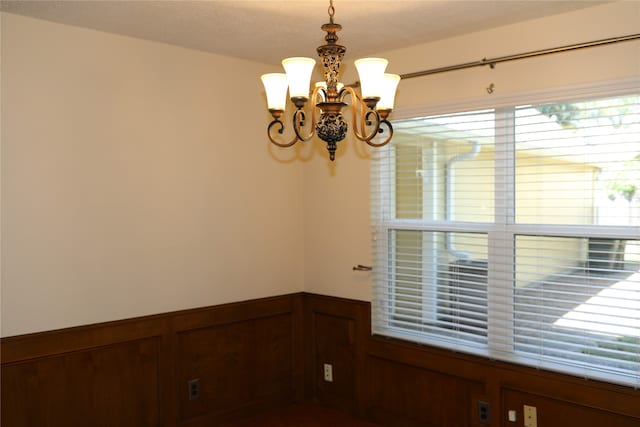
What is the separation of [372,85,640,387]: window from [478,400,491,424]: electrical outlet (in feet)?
1.00

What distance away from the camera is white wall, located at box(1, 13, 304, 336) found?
2.90 metres

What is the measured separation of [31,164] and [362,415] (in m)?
2.65

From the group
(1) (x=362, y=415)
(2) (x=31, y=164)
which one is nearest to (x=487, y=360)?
(1) (x=362, y=415)

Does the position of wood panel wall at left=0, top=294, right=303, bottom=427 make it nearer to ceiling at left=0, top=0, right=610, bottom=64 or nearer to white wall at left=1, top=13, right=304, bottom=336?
white wall at left=1, top=13, right=304, bottom=336

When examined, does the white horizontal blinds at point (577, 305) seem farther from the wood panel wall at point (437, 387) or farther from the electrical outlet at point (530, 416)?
the electrical outlet at point (530, 416)

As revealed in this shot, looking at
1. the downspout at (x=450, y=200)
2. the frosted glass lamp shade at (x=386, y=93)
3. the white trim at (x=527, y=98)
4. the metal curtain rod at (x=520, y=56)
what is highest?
the metal curtain rod at (x=520, y=56)

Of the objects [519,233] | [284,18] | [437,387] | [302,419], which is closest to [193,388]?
A: [302,419]

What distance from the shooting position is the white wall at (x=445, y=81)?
2742 millimetres

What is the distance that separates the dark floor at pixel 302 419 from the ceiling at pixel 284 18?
2538 mm

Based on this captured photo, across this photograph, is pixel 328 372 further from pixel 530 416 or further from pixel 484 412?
pixel 530 416

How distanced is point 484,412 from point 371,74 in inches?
87.7

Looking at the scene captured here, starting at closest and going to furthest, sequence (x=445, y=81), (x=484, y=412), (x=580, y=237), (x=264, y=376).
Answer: (x=580, y=237), (x=484, y=412), (x=445, y=81), (x=264, y=376)

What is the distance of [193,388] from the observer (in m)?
3.58

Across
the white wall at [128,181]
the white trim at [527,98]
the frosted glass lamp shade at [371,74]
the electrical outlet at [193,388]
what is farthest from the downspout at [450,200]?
the electrical outlet at [193,388]
